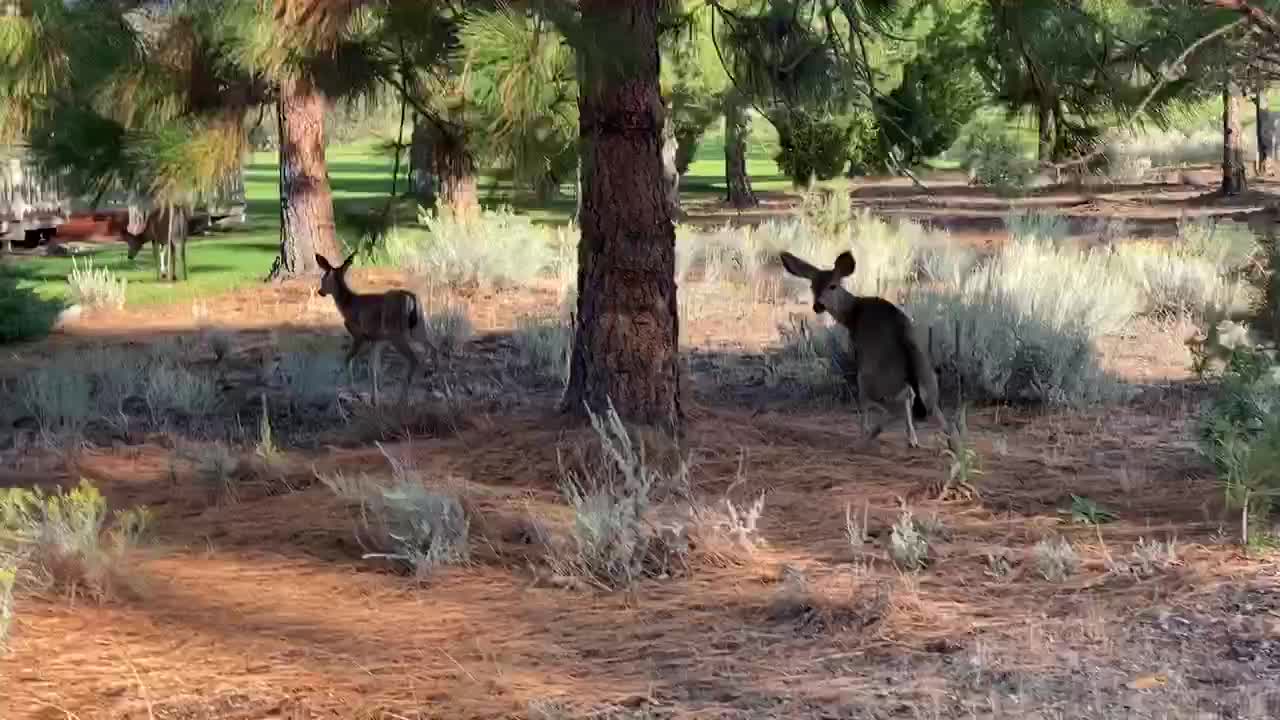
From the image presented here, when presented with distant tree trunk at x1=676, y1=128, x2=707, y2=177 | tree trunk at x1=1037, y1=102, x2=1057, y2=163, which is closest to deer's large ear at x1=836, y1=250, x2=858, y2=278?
tree trunk at x1=1037, y1=102, x2=1057, y2=163

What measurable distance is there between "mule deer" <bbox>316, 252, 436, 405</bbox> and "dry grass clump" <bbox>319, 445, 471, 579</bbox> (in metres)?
4.60

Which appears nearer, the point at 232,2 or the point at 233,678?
the point at 233,678

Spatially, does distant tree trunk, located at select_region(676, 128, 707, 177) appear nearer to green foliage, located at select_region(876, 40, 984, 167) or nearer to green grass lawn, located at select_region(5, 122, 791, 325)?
green grass lawn, located at select_region(5, 122, 791, 325)

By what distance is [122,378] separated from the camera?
500 inches

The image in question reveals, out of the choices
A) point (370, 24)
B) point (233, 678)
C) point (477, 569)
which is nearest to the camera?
point (233, 678)

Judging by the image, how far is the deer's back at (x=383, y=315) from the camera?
12.3 meters

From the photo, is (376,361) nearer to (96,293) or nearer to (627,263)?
(627,263)

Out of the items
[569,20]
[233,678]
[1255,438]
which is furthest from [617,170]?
[233,678]

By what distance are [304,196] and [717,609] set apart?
14294 mm

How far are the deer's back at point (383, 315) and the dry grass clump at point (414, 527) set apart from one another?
4801mm

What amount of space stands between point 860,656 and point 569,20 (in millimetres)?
2658

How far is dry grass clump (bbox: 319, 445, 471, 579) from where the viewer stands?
7.03m

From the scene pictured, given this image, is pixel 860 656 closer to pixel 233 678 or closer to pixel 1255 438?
pixel 233 678

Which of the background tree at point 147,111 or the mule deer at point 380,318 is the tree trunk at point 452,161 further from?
the mule deer at point 380,318
